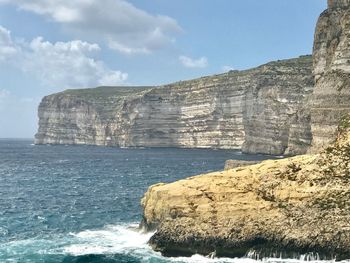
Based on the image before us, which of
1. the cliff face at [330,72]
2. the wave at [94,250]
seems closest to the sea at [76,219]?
the wave at [94,250]

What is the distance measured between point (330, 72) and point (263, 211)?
1844 inches

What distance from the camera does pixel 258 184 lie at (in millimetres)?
40000

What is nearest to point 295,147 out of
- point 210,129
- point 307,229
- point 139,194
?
point 139,194

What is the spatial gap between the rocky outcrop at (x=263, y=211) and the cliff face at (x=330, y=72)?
34769mm

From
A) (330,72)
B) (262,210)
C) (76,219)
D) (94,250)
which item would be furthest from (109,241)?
(330,72)

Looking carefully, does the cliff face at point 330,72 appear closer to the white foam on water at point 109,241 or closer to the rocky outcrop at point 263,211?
the rocky outcrop at point 263,211

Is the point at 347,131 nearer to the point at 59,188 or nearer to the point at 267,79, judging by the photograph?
the point at 59,188

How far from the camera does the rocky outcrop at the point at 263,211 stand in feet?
118

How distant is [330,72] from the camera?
7775 cm

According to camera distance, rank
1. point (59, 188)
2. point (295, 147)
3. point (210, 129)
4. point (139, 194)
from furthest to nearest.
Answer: point (210, 129) < point (295, 147) < point (59, 188) < point (139, 194)

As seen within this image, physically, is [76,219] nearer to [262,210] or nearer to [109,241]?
[109,241]

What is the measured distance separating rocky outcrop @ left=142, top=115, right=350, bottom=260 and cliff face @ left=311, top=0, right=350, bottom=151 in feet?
114

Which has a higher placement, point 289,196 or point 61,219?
point 289,196

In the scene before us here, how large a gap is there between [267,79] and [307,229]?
127m
